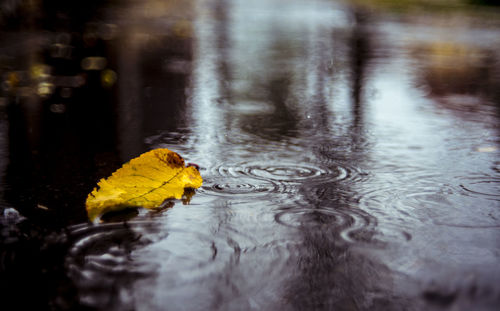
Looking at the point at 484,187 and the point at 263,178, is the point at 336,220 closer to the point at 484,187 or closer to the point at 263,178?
the point at 263,178

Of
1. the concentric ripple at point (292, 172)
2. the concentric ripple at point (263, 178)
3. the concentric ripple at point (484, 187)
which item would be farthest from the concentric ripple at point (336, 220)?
the concentric ripple at point (484, 187)

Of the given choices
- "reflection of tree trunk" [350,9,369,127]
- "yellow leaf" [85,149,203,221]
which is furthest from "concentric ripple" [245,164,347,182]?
"reflection of tree trunk" [350,9,369,127]

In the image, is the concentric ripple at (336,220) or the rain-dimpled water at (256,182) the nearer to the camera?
the rain-dimpled water at (256,182)

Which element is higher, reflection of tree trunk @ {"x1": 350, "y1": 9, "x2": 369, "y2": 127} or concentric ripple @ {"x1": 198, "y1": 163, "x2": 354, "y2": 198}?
reflection of tree trunk @ {"x1": 350, "y1": 9, "x2": 369, "y2": 127}

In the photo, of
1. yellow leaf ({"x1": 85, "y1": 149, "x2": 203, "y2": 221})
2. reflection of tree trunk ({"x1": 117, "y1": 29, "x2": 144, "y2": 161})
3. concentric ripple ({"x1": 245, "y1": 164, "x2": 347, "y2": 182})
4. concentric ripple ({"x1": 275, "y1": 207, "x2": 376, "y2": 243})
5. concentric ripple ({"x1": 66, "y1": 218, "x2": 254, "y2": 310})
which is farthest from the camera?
reflection of tree trunk ({"x1": 117, "y1": 29, "x2": 144, "y2": 161})

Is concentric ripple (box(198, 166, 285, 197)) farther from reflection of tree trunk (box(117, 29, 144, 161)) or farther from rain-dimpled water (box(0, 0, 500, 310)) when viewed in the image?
reflection of tree trunk (box(117, 29, 144, 161))

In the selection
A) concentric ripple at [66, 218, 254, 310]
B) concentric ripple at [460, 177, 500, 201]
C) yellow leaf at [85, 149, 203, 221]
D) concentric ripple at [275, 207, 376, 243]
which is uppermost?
yellow leaf at [85, 149, 203, 221]

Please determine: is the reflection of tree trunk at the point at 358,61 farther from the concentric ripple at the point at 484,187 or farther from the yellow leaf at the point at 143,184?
the yellow leaf at the point at 143,184

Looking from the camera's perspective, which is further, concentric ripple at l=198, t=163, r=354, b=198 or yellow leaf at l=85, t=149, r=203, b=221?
concentric ripple at l=198, t=163, r=354, b=198

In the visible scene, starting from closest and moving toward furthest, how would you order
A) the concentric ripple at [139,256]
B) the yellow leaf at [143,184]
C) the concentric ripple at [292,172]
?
1. the concentric ripple at [139,256]
2. the yellow leaf at [143,184]
3. the concentric ripple at [292,172]

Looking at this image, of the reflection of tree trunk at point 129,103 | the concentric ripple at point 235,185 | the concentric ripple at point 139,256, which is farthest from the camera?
the reflection of tree trunk at point 129,103
